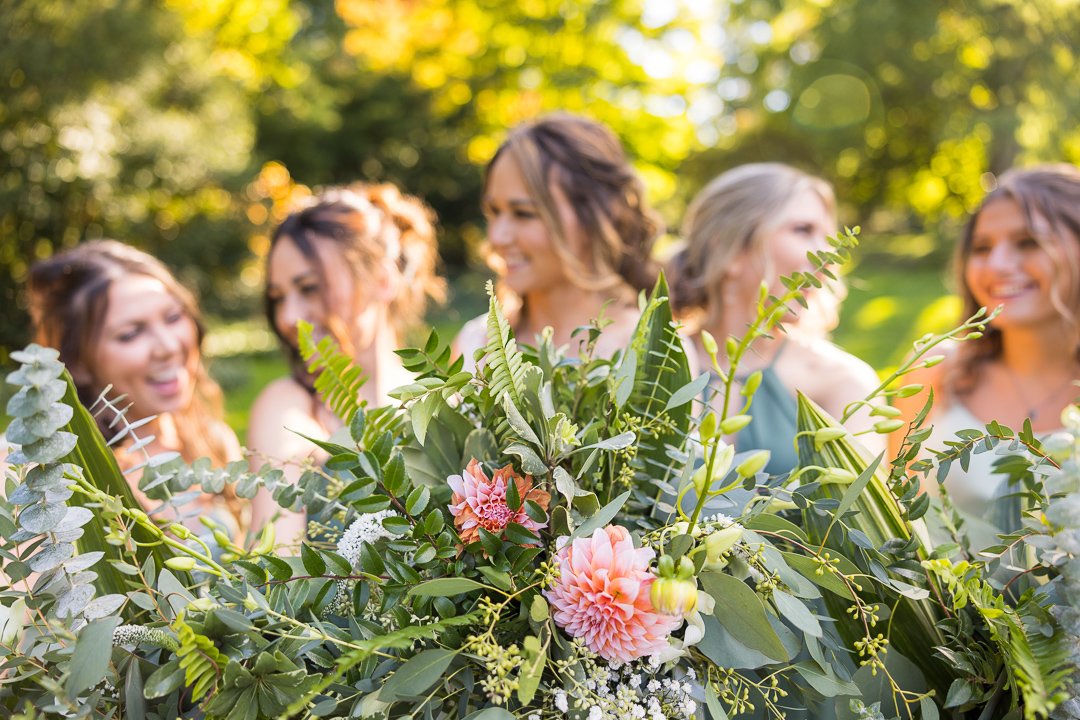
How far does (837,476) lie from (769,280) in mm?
1861

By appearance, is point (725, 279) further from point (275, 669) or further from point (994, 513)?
point (275, 669)

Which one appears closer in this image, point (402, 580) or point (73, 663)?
point (73, 663)

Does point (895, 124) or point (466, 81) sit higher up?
point (466, 81)

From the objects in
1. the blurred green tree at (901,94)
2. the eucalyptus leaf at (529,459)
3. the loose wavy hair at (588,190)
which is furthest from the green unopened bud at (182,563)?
the blurred green tree at (901,94)

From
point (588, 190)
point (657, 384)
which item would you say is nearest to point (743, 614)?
point (657, 384)

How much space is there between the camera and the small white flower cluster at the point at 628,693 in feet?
2.60

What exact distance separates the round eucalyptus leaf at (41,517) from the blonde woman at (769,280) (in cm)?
208

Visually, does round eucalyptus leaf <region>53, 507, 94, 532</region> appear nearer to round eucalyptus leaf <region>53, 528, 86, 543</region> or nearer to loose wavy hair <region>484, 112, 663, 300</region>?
round eucalyptus leaf <region>53, 528, 86, 543</region>

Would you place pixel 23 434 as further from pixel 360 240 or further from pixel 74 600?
pixel 360 240

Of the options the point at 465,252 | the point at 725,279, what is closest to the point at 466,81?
the point at 465,252

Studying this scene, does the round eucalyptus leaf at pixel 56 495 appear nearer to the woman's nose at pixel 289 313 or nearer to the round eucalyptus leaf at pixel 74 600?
the round eucalyptus leaf at pixel 74 600

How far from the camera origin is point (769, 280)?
2.68m

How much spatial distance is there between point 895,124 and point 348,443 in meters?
25.0

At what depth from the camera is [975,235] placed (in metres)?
2.79
